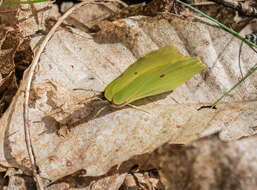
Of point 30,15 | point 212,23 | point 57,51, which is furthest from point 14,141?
point 212,23

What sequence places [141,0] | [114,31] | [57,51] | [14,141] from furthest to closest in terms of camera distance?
[141,0] < [114,31] < [57,51] < [14,141]

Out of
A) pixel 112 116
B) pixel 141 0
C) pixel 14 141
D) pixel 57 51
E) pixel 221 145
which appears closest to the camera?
pixel 221 145

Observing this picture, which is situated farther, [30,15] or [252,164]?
[30,15]

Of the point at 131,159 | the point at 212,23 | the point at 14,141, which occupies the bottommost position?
the point at 131,159

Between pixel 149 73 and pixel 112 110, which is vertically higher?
pixel 149 73

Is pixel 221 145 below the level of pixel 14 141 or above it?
above

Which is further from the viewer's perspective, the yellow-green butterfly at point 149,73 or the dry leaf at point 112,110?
the yellow-green butterfly at point 149,73

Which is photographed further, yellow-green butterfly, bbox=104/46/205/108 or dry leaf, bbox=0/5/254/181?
yellow-green butterfly, bbox=104/46/205/108

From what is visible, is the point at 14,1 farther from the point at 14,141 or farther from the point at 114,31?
the point at 14,141
